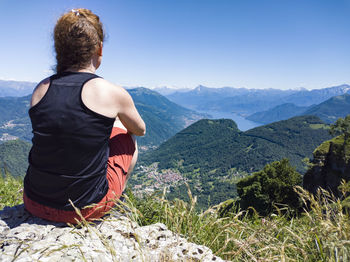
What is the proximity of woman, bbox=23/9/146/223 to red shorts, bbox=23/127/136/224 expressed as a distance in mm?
13

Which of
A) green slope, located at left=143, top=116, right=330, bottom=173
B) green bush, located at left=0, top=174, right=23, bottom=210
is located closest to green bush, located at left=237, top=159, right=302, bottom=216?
green bush, located at left=0, top=174, right=23, bottom=210

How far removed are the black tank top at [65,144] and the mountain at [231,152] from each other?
10271 centimetres

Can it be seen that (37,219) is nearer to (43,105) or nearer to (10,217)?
(10,217)

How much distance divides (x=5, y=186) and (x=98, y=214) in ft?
12.3

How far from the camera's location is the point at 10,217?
2.07 m

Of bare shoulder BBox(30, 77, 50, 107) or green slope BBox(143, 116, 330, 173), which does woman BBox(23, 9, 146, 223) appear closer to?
bare shoulder BBox(30, 77, 50, 107)

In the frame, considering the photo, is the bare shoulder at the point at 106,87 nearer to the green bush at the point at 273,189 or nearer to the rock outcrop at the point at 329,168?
the green bush at the point at 273,189

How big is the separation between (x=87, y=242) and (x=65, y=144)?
2.60 ft

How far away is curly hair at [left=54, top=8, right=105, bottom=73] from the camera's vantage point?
1833 millimetres

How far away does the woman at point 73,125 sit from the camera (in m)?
1.68

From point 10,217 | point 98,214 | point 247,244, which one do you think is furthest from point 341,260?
point 10,217

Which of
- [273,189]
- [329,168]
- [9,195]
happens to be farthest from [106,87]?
[329,168]

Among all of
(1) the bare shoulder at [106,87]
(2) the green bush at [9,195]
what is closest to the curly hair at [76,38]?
(1) the bare shoulder at [106,87]

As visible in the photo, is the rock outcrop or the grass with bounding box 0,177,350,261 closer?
the grass with bounding box 0,177,350,261
